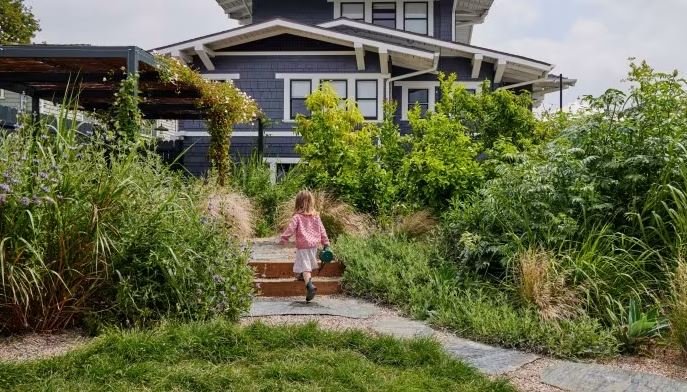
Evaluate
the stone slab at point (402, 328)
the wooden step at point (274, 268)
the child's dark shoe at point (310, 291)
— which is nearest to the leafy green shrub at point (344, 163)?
the wooden step at point (274, 268)

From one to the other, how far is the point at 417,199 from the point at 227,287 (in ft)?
17.0

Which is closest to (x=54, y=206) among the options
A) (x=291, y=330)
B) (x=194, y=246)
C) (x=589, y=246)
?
(x=194, y=246)

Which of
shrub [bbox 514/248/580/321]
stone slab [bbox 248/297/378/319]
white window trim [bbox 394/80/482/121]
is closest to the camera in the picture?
shrub [bbox 514/248/580/321]

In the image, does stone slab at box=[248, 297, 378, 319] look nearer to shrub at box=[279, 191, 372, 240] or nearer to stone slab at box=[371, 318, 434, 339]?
stone slab at box=[371, 318, 434, 339]

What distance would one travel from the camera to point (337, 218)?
9.23 meters

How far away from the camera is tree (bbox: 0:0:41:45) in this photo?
970 inches

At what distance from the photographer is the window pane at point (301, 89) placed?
18.6 meters

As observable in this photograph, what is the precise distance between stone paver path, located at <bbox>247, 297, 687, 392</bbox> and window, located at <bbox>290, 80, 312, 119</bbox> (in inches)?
500

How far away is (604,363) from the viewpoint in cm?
473

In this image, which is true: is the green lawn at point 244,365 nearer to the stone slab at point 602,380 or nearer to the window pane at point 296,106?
the stone slab at point 602,380

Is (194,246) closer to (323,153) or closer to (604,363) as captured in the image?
(604,363)

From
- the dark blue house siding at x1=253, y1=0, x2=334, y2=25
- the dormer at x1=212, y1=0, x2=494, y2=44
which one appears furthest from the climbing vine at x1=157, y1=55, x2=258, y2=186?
the dark blue house siding at x1=253, y1=0, x2=334, y2=25

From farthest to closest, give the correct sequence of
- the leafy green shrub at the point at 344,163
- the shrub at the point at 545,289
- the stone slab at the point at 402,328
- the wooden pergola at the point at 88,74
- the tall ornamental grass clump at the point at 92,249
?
the leafy green shrub at the point at 344,163, the wooden pergola at the point at 88,74, the shrub at the point at 545,289, the stone slab at the point at 402,328, the tall ornamental grass clump at the point at 92,249

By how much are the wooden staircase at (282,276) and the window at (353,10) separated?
51.4ft
